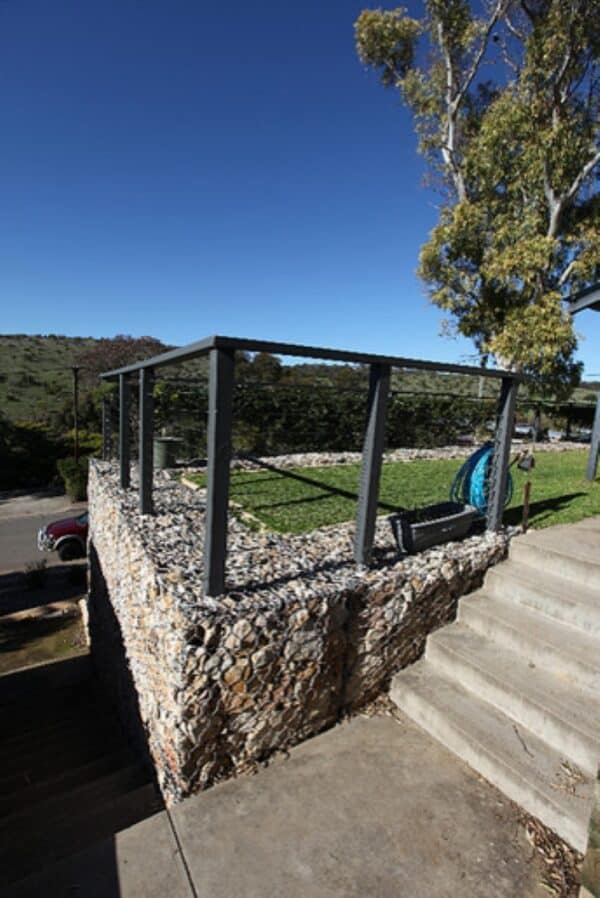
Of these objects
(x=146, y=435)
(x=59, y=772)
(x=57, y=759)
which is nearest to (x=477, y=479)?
(x=146, y=435)

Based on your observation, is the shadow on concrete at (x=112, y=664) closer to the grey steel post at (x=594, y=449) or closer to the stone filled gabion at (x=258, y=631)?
the stone filled gabion at (x=258, y=631)

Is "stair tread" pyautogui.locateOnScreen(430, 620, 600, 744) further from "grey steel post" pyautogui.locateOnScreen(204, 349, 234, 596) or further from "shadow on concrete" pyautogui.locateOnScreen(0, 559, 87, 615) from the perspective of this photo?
"shadow on concrete" pyautogui.locateOnScreen(0, 559, 87, 615)

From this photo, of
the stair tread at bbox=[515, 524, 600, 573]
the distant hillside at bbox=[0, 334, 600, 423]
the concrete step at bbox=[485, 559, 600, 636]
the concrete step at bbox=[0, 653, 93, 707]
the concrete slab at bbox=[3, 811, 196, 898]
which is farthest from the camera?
the distant hillside at bbox=[0, 334, 600, 423]

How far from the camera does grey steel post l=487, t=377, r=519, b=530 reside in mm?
4020

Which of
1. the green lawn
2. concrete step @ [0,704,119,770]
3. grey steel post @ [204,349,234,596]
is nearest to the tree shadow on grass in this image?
the green lawn

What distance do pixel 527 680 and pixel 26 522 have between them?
15274mm

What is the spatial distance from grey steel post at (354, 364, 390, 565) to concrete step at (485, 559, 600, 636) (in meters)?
1.32

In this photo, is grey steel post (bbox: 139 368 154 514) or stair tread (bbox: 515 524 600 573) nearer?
stair tread (bbox: 515 524 600 573)

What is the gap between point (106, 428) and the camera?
6875 mm

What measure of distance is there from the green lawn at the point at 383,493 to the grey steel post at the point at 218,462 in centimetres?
165

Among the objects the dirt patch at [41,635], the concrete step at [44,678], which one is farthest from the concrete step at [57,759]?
the dirt patch at [41,635]

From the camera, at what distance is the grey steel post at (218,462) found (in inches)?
93.6

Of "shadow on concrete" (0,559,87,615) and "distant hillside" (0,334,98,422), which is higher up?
"distant hillside" (0,334,98,422)

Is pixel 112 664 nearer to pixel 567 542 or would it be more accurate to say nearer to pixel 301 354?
pixel 301 354
